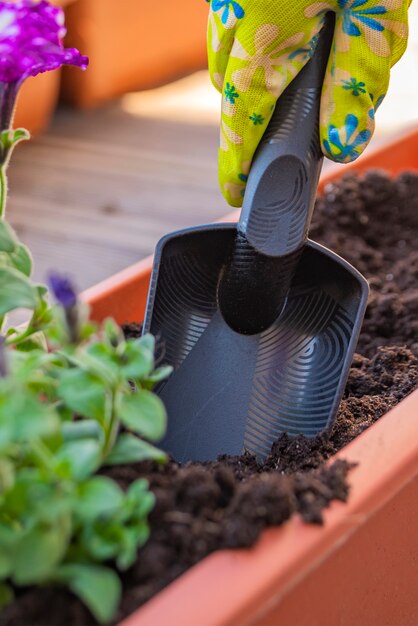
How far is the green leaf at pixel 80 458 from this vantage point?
1.80ft

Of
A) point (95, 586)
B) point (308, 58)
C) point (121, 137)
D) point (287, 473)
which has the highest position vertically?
point (308, 58)

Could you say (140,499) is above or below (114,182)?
above

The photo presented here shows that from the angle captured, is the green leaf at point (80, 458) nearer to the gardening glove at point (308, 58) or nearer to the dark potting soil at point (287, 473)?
the dark potting soil at point (287, 473)

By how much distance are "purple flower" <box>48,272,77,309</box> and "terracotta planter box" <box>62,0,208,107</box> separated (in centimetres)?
218

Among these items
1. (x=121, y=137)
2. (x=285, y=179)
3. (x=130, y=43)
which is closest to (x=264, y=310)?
(x=285, y=179)

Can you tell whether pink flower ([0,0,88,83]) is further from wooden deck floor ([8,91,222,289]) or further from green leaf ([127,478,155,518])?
wooden deck floor ([8,91,222,289])

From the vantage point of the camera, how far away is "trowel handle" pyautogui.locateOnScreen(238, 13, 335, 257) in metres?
0.87

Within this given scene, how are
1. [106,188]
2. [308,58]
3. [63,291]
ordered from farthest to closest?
[106,188] → [308,58] → [63,291]

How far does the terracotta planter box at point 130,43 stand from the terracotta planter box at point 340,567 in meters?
2.02

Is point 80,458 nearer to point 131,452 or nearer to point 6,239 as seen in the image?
point 131,452

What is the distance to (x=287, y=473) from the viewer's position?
2.53ft

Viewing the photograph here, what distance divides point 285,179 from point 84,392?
36 cm

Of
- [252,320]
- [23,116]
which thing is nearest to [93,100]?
[23,116]

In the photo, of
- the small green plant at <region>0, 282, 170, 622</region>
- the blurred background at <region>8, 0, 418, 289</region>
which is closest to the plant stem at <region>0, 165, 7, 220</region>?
the small green plant at <region>0, 282, 170, 622</region>
